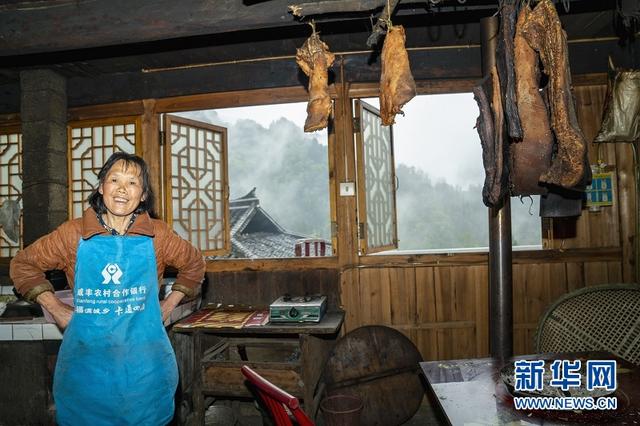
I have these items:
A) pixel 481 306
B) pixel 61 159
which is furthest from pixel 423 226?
pixel 61 159

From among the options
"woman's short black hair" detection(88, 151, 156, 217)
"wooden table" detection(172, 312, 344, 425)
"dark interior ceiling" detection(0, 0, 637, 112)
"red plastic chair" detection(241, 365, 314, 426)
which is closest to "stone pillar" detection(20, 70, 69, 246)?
"dark interior ceiling" detection(0, 0, 637, 112)

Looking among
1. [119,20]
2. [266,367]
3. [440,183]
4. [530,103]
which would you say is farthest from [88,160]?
[440,183]

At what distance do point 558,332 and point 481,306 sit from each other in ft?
5.62

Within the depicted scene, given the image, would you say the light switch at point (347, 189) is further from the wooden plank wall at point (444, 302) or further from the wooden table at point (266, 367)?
the wooden table at point (266, 367)

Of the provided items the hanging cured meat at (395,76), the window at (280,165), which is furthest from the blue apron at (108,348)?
the window at (280,165)

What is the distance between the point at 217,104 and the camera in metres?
4.99

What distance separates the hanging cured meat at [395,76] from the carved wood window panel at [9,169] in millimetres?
5212

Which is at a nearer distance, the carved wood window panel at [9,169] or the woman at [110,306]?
the woman at [110,306]

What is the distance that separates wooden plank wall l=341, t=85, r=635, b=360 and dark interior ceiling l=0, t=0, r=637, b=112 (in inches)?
54.4

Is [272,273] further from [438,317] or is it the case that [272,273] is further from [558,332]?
[558,332]

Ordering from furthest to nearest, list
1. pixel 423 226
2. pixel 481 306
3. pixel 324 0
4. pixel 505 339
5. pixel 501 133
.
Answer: pixel 423 226 → pixel 481 306 → pixel 505 339 → pixel 324 0 → pixel 501 133

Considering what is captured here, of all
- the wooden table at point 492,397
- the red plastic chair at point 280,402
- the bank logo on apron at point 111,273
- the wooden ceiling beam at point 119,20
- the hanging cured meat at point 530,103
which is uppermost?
the wooden ceiling beam at point 119,20

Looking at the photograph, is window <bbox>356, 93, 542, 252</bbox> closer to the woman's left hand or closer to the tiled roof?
the tiled roof

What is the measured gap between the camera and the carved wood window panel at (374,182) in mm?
4898
